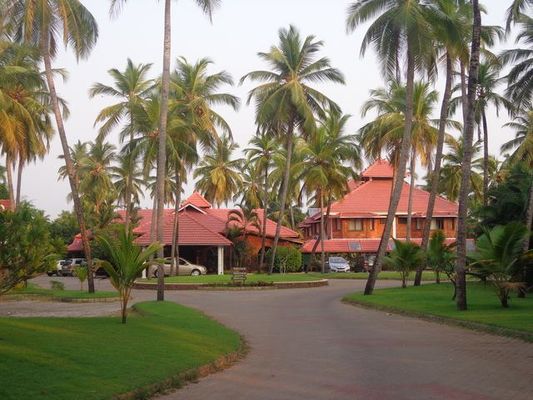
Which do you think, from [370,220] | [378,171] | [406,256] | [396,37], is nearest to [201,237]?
[370,220]

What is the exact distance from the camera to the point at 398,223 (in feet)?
189

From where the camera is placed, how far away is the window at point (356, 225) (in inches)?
2259

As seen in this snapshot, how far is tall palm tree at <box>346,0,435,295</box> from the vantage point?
24125 mm

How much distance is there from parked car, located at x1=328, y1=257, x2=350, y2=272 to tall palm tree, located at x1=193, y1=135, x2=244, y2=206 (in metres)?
11.3

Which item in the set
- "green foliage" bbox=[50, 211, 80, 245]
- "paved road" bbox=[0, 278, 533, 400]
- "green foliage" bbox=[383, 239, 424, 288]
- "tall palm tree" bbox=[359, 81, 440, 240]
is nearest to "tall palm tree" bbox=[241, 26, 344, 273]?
"tall palm tree" bbox=[359, 81, 440, 240]

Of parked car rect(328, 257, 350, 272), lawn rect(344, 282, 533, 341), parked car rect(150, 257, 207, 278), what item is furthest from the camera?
parked car rect(328, 257, 350, 272)

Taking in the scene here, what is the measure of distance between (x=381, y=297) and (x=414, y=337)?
10.4m

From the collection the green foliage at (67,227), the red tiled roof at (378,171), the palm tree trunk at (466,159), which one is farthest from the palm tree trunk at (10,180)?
the red tiled roof at (378,171)

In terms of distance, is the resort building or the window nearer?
the resort building

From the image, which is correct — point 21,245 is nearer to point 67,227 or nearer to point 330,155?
point 330,155

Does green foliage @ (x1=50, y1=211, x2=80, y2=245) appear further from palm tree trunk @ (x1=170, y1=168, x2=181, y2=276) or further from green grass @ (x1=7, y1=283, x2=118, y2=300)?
green grass @ (x1=7, y1=283, x2=118, y2=300)

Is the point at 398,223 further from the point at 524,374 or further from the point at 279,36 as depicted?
the point at 524,374

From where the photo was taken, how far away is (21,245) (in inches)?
548

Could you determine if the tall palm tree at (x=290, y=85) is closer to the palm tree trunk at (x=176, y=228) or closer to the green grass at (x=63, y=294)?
the palm tree trunk at (x=176, y=228)
